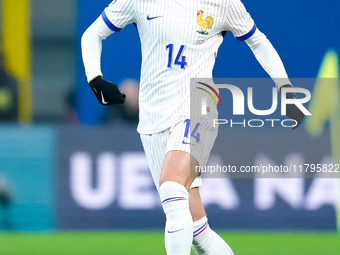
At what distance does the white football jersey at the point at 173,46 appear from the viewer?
5.31 metres

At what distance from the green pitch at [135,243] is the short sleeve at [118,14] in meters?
2.50

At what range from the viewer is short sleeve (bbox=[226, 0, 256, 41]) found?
5461 millimetres

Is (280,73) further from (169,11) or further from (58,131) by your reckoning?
(58,131)

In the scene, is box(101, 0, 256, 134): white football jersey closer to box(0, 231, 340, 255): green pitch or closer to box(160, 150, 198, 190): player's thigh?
box(160, 150, 198, 190): player's thigh

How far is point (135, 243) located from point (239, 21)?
10.5 feet

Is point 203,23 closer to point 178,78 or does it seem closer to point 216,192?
point 178,78

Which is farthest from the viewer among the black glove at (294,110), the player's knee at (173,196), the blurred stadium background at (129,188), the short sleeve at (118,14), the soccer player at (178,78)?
the blurred stadium background at (129,188)

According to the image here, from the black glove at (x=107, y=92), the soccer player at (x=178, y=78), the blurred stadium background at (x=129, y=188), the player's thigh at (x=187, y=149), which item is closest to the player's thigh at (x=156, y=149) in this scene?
the soccer player at (x=178, y=78)

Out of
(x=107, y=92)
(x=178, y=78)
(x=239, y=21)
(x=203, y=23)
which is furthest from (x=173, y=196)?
(x=239, y=21)

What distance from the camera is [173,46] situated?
5.34 m

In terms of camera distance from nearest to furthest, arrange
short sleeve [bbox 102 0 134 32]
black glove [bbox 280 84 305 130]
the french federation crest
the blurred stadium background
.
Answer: the french federation crest, short sleeve [bbox 102 0 134 32], black glove [bbox 280 84 305 130], the blurred stadium background

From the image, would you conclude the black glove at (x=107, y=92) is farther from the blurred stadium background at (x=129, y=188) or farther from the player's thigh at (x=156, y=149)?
the blurred stadium background at (x=129, y=188)

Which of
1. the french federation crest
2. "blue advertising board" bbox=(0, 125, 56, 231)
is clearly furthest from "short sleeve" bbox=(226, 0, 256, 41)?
"blue advertising board" bbox=(0, 125, 56, 231)

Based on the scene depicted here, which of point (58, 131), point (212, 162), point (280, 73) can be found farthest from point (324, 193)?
point (280, 73)
